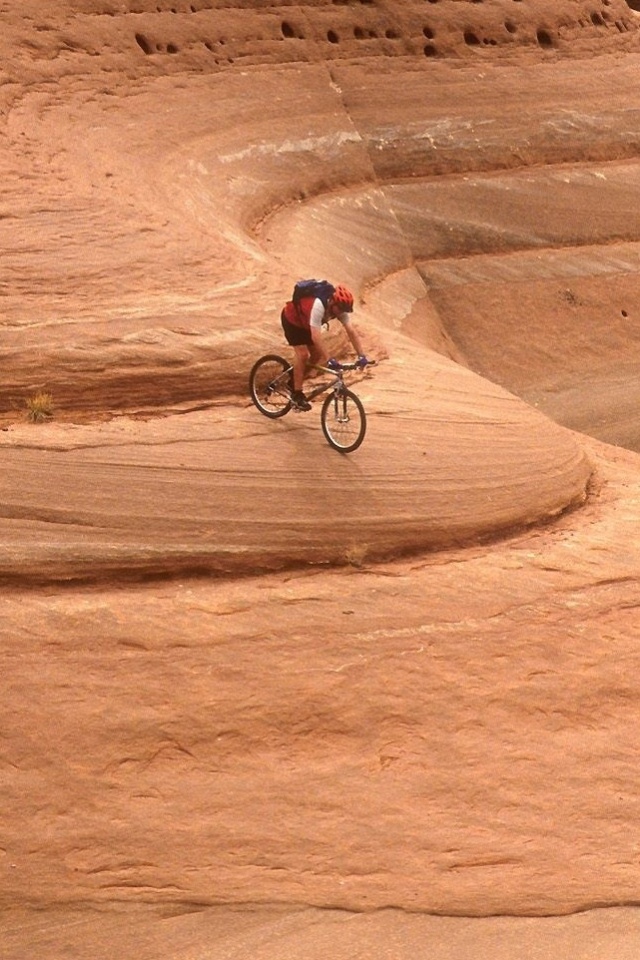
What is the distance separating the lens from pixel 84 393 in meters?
11.5

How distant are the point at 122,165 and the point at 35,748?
10828 mm

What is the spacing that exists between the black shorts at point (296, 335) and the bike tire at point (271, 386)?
28 cm

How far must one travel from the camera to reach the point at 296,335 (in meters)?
11.3

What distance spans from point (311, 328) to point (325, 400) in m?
0.72

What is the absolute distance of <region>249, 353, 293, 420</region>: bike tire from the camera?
11547mm

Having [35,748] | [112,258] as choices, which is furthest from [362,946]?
[112,258]

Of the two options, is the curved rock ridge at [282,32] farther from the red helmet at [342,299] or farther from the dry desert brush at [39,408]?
the red helmet at [342,299]

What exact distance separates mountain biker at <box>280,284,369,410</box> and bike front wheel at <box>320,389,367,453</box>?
24cm

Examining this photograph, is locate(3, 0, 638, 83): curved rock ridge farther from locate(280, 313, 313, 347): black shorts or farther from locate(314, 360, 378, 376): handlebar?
locate(314, 360, 378, 376): handlebar

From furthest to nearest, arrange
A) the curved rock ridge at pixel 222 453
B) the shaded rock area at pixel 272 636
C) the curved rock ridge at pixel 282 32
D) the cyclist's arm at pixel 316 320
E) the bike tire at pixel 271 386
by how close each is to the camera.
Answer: the curved rock ridge at pixel 282 32, the bike tire at pixel 271 386, the cyclist's arm at pixel 316 320, the curved rock ridge at pixel 222 453, the shaded rock area at pixel 272 636

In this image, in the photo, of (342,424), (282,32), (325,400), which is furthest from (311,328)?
(282,32)

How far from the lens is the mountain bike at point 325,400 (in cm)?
1120

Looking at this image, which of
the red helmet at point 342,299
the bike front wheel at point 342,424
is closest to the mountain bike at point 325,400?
the bike front wheel at point 342,424

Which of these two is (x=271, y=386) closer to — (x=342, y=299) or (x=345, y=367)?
(x=345, y=367)
